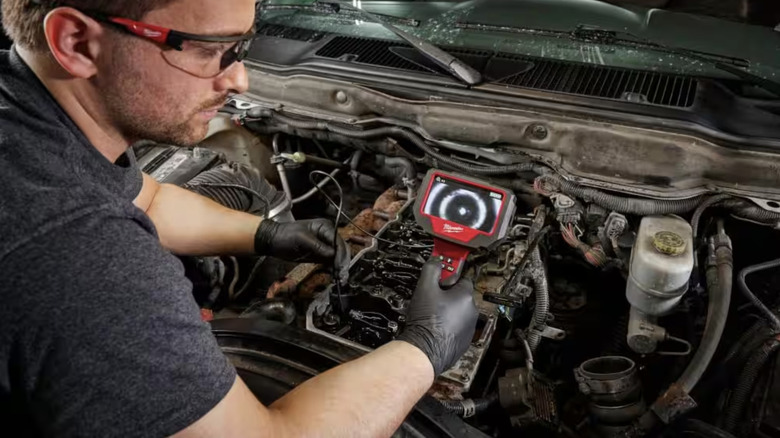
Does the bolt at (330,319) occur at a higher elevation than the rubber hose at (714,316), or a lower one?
lower

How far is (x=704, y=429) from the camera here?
1.33m

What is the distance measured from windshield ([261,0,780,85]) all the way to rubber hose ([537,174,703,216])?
50 cm

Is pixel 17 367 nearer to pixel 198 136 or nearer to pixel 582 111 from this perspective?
pixel 198 136

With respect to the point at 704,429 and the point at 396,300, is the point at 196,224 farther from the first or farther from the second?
the point at 704,429

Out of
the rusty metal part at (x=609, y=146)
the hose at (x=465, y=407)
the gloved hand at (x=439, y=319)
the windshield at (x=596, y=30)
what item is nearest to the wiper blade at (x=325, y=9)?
the windshield at (x=596, y=30)

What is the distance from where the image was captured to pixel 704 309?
5.41 feet

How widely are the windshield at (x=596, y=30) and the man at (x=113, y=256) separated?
123 cm

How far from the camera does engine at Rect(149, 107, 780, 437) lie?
146 centimetres

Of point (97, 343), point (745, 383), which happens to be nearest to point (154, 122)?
point (97, 343)

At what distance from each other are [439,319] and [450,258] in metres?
0.23

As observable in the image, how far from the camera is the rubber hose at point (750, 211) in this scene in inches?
61.2

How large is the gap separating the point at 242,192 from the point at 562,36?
1.31 metres

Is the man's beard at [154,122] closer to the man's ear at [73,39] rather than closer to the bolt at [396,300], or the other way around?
the man's ear at [73,39]

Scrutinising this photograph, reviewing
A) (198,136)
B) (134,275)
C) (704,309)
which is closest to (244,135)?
(198,136)
